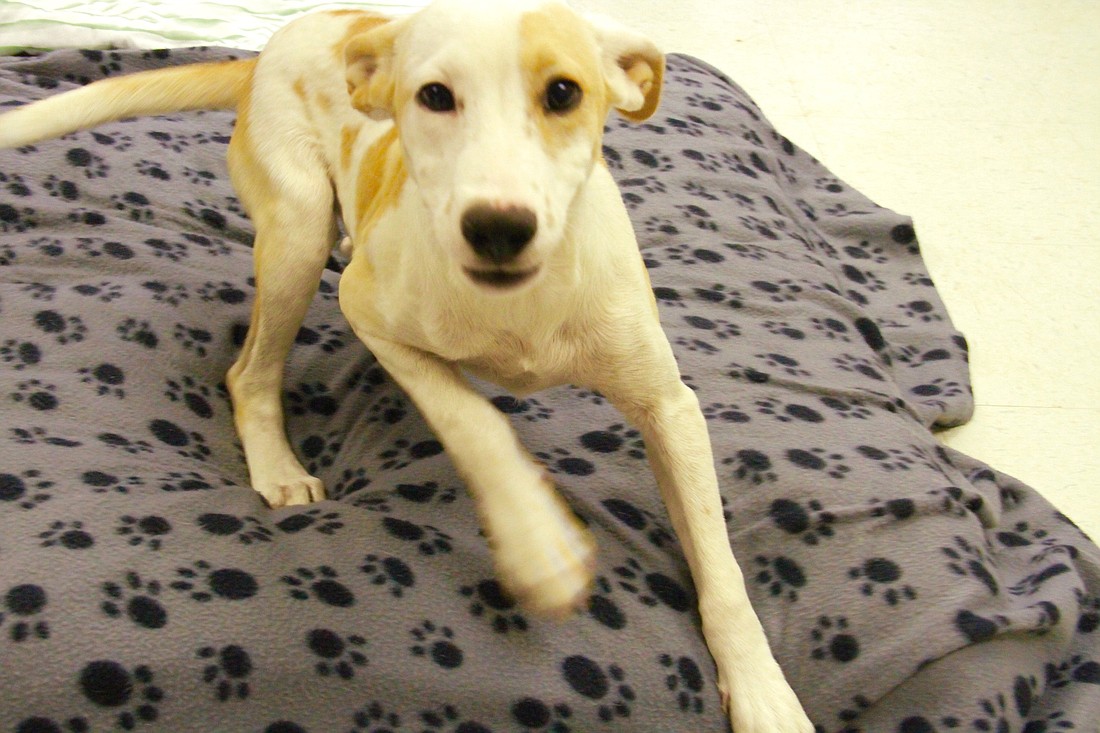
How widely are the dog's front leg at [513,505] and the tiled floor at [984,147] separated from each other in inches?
47.3

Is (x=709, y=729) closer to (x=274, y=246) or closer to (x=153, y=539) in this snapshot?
(x=153, y=539)

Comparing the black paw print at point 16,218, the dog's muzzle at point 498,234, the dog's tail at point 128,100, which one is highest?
the dog's muzzle at point 498,234

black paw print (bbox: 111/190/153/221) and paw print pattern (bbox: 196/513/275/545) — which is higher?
black paw print (bbox: 111/190/153/221)

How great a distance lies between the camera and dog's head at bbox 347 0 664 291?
1.01 m

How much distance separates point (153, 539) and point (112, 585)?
92 mm

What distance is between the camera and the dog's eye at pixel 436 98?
1091 mm

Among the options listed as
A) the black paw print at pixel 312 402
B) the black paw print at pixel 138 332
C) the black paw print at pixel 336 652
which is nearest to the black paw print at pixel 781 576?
the black paw print at pixel 336 652

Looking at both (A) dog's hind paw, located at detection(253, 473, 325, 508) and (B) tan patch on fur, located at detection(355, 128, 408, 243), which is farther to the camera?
(A) dog's hind paw, located at detection(253, 473, 325, 508)

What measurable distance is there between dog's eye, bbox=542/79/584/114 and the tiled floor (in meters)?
1.32

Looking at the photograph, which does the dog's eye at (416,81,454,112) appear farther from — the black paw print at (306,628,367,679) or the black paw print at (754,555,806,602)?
the black paw print at (754,555,806,602)

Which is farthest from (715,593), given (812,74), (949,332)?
(812,74)

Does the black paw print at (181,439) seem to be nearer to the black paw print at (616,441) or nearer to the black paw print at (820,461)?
the black paw print at (616,441)

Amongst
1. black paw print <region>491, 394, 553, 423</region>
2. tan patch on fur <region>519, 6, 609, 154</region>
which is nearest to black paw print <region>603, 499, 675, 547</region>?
black paw print <region>491, 394, 553, 423</region>

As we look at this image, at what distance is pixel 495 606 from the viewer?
126 cm
